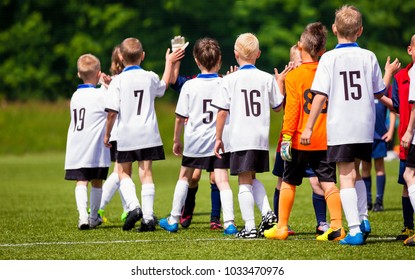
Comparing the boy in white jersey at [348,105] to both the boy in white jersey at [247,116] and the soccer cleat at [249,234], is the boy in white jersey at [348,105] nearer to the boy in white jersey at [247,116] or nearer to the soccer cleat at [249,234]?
the boy in white jersey at [247,116]

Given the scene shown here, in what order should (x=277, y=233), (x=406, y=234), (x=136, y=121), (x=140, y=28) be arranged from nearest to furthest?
1. (x=277, y=233)
2. (x=406, y=234)
3. (x=136, y=121)
4. (x=140, y=28)

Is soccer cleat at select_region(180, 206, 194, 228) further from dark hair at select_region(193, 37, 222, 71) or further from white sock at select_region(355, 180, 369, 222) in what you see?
white sock at select_region(355, 180, 369, 222)

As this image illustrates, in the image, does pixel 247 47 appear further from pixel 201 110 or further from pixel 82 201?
pixel 82 201

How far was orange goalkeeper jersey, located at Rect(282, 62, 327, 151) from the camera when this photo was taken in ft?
24.6

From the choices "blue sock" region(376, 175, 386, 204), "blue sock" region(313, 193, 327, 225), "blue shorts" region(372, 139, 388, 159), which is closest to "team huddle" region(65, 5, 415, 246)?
"blue sock" region(313, 193, 327, 225)

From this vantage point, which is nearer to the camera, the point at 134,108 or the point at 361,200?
the point at 361,200

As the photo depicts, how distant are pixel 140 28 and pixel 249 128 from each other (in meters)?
29.5

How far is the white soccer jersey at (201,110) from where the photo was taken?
863 cm

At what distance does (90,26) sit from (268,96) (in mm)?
31059

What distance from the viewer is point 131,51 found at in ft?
28.4

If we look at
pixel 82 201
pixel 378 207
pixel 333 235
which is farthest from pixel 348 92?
pixel 378 207

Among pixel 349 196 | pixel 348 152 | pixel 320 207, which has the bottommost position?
pixel 320 207

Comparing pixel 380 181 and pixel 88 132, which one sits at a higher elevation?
pixel 88 132

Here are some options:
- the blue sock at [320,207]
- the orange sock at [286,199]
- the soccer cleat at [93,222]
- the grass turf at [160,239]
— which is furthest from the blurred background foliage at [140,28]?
the orange sock at [286,199]
